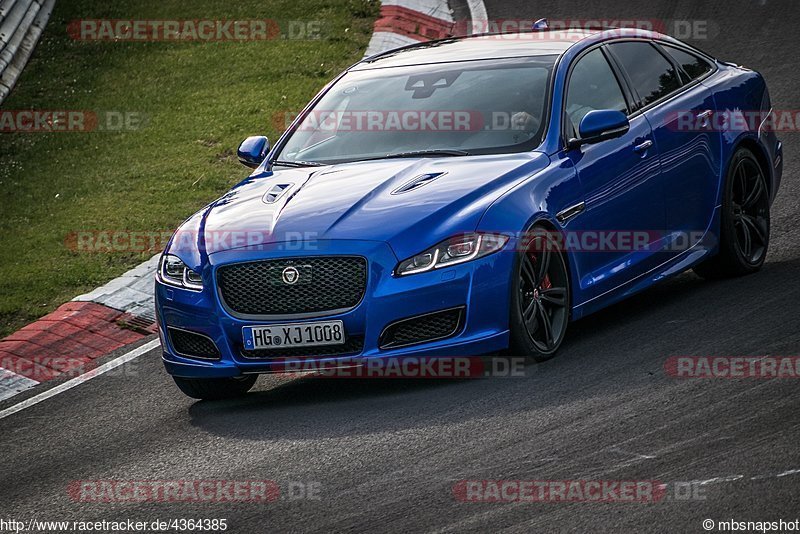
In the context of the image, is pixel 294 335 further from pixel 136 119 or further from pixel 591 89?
pixel 136 119

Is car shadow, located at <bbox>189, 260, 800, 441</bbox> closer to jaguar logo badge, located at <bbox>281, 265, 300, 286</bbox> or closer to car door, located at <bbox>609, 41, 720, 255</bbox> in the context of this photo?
car door, located at <bbox>609, 41, 720, 255</bbox>

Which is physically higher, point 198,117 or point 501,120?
point 501,120

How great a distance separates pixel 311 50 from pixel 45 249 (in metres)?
6.13

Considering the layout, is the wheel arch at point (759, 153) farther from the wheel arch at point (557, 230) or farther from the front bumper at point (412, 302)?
the front bumper at point (412, 302)

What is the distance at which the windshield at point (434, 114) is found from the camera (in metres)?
7.80

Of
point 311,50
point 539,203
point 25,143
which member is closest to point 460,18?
point 311,50

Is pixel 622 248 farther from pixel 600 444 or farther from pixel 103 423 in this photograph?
pixel 103 423

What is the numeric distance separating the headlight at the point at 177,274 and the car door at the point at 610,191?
6.71 ft

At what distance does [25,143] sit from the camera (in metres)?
14.8

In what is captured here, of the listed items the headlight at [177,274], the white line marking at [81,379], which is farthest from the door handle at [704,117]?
the white line marking at [81,379]

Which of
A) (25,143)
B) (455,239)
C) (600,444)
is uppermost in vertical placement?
(455,239)

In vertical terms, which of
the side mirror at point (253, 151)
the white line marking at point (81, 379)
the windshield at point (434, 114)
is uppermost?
the windshield at point (434, 114)

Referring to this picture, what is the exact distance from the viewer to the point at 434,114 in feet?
26.2

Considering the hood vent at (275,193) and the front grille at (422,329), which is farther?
the hood vent at (275,193)
